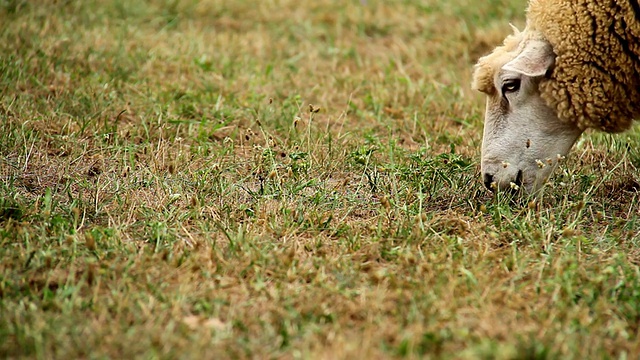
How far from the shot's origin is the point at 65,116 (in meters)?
4.84

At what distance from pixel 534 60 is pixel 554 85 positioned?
0.50 feet

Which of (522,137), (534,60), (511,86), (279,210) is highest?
(534,60)

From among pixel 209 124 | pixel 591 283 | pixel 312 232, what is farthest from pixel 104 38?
pixel 591 283

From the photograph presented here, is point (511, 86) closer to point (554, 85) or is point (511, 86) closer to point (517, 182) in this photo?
point (554, 85)

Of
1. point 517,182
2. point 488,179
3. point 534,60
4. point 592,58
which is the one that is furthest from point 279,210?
point 592,58

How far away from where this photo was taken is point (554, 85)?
12.2 feet

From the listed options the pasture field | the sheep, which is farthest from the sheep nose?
the pasture field

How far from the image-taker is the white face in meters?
3.85

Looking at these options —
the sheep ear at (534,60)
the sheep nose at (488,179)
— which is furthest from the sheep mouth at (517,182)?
the sheep ear at (534,60)

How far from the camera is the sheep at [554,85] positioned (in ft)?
12.0

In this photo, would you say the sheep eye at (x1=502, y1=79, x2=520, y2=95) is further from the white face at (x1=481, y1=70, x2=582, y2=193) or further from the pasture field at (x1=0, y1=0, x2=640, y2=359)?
the pasture field at (x1=0, y1=0, x2=640, y2=359)

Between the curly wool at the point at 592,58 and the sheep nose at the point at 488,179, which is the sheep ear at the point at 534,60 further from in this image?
the sheep nose at the point at 488,179

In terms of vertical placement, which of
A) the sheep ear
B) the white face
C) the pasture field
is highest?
the sheep ear

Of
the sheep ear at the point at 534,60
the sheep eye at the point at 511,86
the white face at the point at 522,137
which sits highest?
the sheep ear at the point at 534,60
